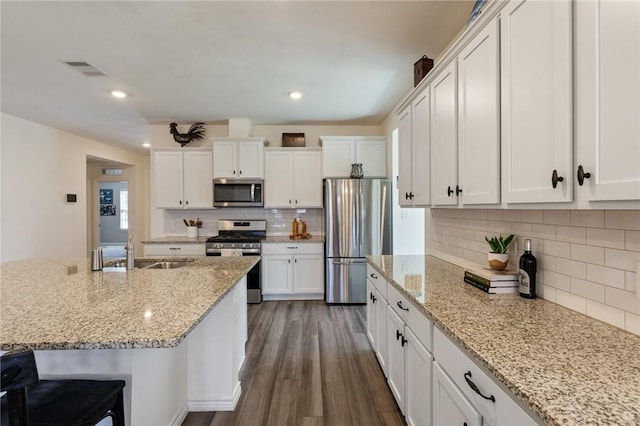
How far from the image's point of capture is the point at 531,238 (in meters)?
1.61

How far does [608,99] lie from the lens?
879 millimetres

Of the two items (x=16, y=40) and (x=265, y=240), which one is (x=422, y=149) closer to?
(x=265, y=240)

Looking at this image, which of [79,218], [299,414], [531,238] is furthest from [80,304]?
[79,218]

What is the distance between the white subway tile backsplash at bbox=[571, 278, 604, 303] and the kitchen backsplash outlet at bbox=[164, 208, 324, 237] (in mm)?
3804

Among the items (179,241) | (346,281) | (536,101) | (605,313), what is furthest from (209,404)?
(179,241)

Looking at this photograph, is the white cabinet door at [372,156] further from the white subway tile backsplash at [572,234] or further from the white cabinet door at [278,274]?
the white subway tile backsplash at [572,234]

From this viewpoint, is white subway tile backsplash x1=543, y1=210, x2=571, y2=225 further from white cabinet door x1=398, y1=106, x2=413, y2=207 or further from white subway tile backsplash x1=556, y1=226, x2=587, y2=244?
white cabinet door x1=398, y1=106, x2=413, y2=207

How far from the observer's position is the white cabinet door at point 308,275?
446 cm

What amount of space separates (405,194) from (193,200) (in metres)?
3.32

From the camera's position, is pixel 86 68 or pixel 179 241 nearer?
pixel 86 68

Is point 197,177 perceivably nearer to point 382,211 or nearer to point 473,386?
point 382,211

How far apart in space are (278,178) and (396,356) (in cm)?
328

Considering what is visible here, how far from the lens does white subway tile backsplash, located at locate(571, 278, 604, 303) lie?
3.96ft

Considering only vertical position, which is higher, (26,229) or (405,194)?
(405,194)
